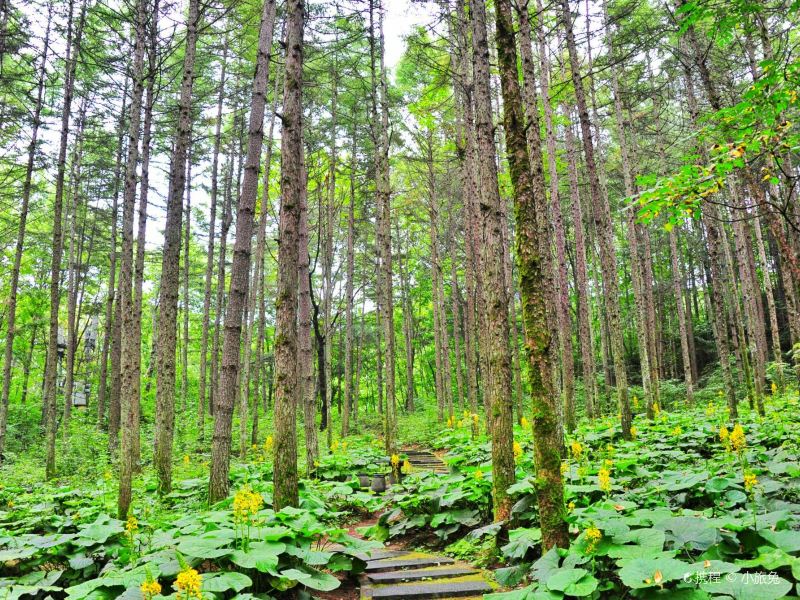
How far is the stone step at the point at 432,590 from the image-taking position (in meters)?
3.90

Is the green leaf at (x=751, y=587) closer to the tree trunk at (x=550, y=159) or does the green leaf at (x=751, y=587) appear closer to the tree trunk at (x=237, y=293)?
the tree trunk at (x=237, y=293)

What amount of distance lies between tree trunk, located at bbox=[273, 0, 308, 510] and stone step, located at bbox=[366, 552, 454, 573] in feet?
3.45

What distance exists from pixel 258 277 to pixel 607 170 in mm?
15352

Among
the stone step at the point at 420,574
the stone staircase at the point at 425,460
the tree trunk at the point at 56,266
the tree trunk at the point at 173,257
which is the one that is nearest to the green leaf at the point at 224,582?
the stone step at the point at 420,574

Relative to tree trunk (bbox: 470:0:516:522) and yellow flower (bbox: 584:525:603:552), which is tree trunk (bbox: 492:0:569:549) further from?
tree trunk (bbox: 470:0:516:522)

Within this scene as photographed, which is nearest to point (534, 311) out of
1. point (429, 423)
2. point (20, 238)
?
point (20, 238)

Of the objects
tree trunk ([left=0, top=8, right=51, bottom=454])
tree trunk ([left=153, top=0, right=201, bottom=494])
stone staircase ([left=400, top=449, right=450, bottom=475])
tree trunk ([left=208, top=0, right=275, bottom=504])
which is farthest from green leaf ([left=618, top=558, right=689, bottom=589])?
tree trunk ([left=0, top=8, right=51, bottom=454])

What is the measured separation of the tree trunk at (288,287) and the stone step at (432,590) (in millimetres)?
1498

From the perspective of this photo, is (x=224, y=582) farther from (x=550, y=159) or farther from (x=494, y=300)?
(x=550, y=159)

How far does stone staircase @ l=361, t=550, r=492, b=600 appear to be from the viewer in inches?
154

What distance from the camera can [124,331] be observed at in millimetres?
7590

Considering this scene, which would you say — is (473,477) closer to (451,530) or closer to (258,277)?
(451,530)

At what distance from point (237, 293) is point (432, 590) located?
444cm

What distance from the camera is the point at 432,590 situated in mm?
3949
